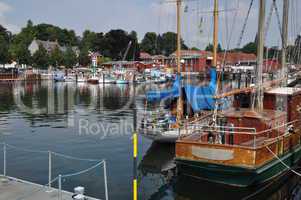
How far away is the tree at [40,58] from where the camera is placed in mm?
126875

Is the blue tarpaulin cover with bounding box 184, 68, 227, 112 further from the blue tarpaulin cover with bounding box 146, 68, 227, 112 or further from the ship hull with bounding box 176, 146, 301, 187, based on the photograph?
the ship hull with bounding box 176, 146, 301, 187

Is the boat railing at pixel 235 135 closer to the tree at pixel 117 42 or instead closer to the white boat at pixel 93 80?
the white boat at pixel 93 80

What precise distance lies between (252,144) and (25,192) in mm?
9172

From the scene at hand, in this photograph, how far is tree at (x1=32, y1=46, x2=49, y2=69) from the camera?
12688cm

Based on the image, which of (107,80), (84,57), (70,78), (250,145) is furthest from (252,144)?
(84,57)

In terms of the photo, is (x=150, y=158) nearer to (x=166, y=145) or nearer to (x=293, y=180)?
(x=166, y=145)

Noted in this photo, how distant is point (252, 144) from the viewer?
48.1 ft

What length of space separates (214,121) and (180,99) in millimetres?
6951

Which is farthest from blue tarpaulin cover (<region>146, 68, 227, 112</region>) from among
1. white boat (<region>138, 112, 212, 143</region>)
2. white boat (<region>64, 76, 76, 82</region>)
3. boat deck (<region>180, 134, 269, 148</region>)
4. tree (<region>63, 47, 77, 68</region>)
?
tree (<region>63, 47, 77, 68</region>)

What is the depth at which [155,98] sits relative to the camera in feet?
113

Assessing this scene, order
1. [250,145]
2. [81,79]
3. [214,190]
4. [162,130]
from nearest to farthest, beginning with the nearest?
[214,190] → [250,145] → [162,130] → [81,79]

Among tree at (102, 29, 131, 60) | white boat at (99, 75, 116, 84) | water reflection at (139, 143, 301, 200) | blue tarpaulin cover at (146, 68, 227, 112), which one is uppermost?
tree at (102, 29, 131, 60)

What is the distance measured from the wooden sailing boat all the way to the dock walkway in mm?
5458

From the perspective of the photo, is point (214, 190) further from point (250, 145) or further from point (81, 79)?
point (81, 79)
